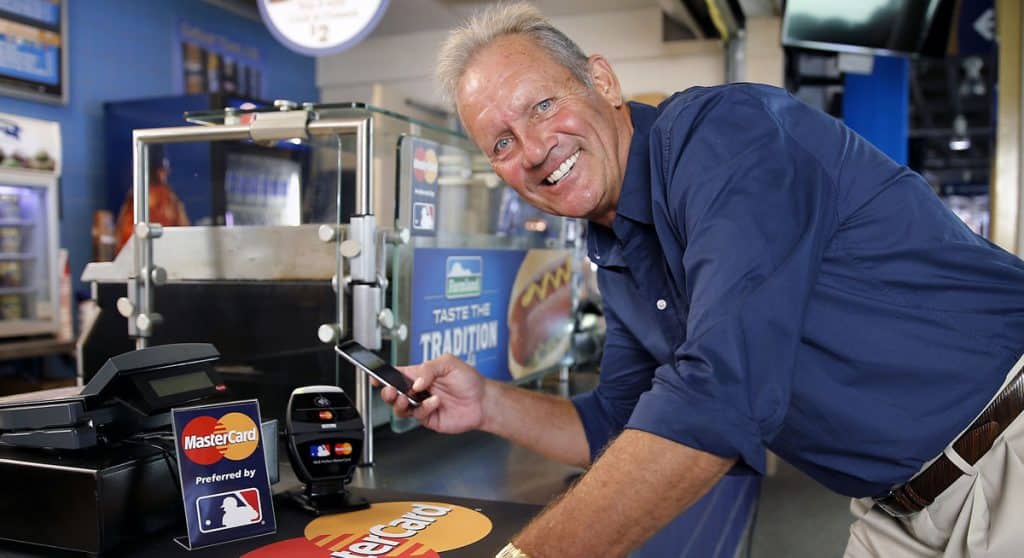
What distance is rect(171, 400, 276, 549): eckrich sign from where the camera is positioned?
1.00 metres

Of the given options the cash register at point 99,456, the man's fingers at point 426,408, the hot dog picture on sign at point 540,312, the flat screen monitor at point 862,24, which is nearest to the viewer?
the cash register at point 99,456

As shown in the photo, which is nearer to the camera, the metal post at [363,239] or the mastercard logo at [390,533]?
the mastercard logo at [390,533]

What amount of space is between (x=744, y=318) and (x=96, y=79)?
5649mm

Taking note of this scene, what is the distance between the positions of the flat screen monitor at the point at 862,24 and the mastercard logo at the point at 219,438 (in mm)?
3400

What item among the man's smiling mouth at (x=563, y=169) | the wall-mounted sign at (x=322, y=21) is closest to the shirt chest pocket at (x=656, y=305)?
the man's smiling mouth at (x=563, y=169)

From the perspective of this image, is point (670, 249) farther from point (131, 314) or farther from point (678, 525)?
point (131, 314)

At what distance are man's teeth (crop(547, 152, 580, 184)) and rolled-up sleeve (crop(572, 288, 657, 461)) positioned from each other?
270mm

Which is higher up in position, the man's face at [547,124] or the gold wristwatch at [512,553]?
the man's face at [547,124]

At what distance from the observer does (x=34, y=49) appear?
493 centimetres

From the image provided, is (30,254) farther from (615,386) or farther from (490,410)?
(615,386)

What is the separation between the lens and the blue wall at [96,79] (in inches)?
207

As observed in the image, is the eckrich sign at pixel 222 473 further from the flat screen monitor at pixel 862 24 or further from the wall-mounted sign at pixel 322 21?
the flat screen monitor at pixel 862 24

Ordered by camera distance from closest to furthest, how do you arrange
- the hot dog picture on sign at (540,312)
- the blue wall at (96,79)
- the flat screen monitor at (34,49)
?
the hot dog picture on sign at (540,312) < the flat screen monitor at (34,49) < the blue wall at (96,79)

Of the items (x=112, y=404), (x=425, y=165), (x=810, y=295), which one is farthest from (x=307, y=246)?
(x=810, y=295)
